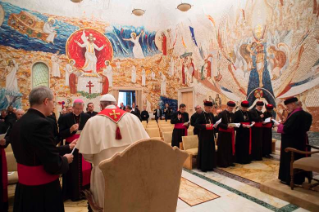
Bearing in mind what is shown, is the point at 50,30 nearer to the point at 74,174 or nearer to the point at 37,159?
the point at 74,174

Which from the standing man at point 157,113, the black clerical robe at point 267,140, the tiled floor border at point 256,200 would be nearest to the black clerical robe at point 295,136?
the tiled floor border at point 256,200

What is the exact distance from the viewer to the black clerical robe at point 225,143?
569 centimetres

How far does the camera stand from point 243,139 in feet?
20.0

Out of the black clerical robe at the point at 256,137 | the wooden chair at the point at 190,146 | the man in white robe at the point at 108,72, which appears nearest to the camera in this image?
the wooden chair at the point at 190,146

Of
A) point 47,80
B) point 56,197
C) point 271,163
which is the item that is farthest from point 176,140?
point 47,80

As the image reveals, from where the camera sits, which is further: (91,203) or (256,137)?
(256,137)

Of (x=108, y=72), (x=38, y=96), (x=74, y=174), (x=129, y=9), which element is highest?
(x=129, y=9)

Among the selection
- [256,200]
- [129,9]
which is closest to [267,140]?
[256,200]

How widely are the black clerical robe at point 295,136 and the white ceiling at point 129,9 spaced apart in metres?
8.58

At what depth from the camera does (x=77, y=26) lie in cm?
1352

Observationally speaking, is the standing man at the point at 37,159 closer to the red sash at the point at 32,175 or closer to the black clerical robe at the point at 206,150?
the red sash at the point at 32,175

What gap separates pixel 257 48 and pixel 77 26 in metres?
11.7

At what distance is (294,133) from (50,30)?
47.4 feet

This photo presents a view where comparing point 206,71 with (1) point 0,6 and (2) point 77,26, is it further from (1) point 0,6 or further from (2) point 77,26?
(1) point 0,6
